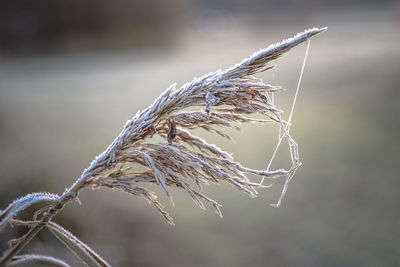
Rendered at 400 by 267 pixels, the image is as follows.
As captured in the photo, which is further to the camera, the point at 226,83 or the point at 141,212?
the point at 141,212

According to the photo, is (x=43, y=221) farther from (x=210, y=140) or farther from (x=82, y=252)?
(x=210, y=140)

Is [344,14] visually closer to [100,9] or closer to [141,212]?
[100,9]

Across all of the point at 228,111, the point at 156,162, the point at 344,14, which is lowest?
the point at 156,162

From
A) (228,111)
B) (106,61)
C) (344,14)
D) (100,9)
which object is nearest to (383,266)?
(228,111)

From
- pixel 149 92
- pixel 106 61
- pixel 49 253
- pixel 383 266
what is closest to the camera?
pixel 49 253

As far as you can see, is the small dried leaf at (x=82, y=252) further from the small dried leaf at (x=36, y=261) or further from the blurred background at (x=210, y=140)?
the blurred background at (x=210, y=140)

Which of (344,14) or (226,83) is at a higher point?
(344,14)

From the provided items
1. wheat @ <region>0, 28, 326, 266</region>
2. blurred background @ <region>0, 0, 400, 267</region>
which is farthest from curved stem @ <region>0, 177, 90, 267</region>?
blurred background @ <region>0, 0, 400, 267</region>
